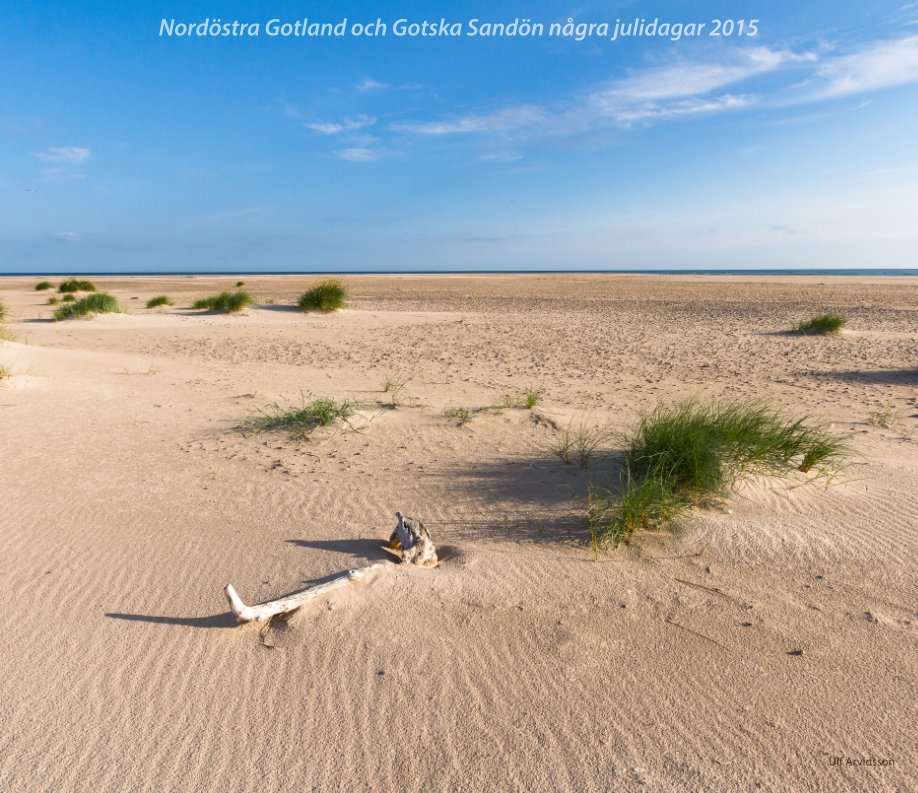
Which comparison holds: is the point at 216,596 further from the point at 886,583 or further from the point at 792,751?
the point at 886,583

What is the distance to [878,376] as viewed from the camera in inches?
324

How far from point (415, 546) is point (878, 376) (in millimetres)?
7772

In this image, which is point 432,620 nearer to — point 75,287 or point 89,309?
point 89,309

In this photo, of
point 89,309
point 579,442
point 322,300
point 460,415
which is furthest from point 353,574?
point 89,309

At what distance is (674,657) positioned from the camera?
2529 millimetres

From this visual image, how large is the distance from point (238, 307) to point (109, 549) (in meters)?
15.1

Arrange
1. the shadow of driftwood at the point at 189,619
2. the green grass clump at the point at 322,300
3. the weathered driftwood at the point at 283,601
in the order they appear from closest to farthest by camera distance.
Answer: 1. the weathered driftwood at the point at 283,601
2. the shadow of driftwood at the point at 189,619
3. the green grass clump at the point at 322,300

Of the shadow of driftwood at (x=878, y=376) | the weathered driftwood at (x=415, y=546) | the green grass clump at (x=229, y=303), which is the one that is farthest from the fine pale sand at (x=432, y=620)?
the green grass clump at (x=229, y=303)

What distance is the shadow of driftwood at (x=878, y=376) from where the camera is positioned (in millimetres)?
7897

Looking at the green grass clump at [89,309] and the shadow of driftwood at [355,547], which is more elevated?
the green grass clump at [89,309]

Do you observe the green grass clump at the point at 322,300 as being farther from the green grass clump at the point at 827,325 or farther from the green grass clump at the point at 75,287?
the green grass clump at the point at 75,287

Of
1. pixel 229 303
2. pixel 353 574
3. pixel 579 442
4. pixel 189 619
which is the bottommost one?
pixel 189 619

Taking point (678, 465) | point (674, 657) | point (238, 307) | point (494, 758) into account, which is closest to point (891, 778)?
point (674, 657)

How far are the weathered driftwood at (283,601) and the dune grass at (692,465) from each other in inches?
52.7
